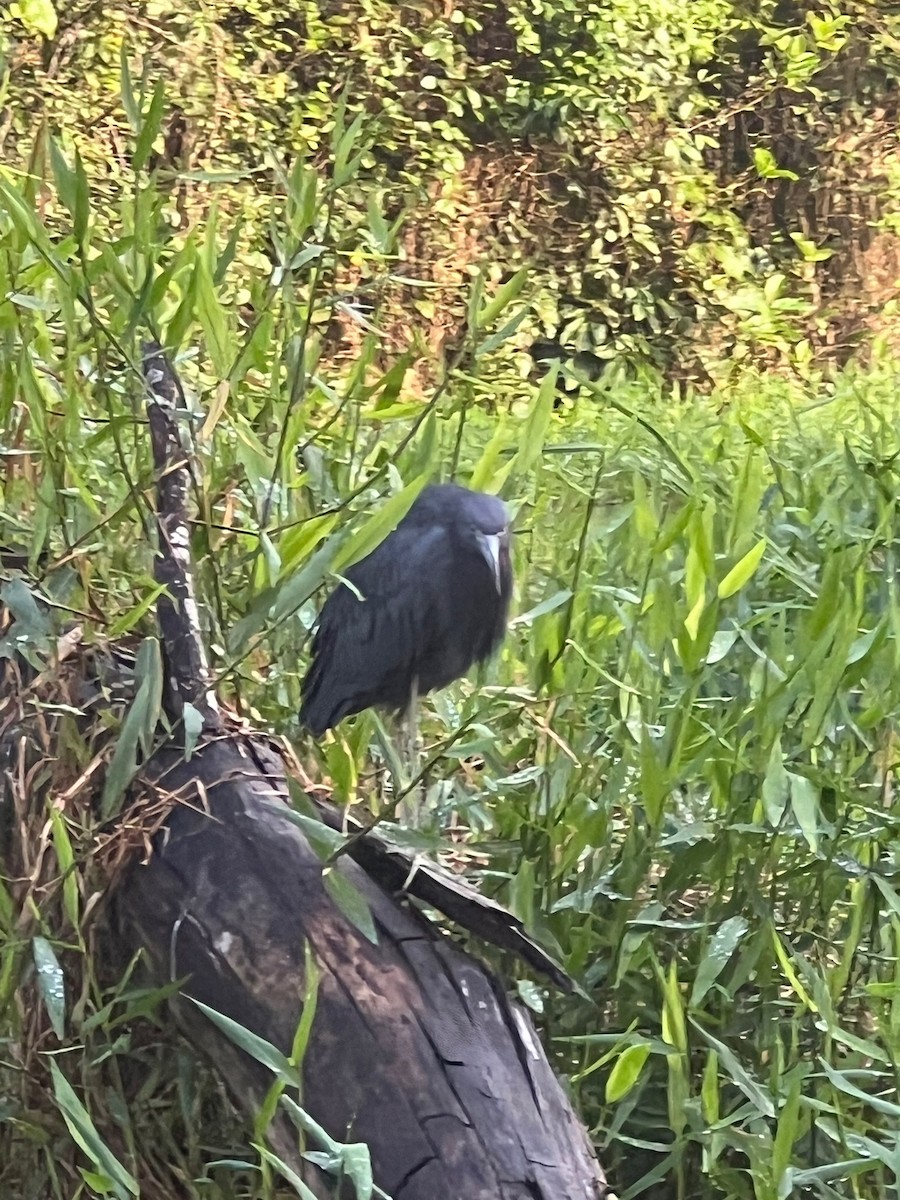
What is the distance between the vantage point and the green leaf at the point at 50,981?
90cm

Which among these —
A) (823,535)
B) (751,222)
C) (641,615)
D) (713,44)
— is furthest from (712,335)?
(641,615)

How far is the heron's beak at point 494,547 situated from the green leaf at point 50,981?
734mm

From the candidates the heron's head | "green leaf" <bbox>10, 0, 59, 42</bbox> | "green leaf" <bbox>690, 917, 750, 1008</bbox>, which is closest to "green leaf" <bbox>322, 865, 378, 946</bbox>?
"green leaf" <bbox>690, 917, 750, 1008</bbox>

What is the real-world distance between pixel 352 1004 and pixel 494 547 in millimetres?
710

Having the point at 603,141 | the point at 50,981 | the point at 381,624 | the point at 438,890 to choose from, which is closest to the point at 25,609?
the point at 50,981

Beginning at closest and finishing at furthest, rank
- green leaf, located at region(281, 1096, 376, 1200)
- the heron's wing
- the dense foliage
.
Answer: green leaf, located at region(281, 1096, 376, 1200) < the heron's wing < the dense foliage

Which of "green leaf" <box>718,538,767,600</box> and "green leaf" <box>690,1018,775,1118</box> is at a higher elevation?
"green leaf" <box>718,538,767,600</box>

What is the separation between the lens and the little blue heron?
59.1 inches

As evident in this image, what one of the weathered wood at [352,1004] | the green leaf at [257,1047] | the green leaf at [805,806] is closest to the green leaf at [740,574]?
the green leaf at [805,806]

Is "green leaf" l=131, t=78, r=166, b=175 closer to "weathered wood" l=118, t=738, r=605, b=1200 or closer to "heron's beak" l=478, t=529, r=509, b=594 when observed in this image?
"weathered wood" l=118, t=738, r=605, b=1200

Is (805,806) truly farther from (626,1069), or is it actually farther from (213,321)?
(213,321)

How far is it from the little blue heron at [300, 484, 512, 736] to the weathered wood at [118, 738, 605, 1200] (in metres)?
0.50

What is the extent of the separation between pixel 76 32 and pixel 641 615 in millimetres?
3542

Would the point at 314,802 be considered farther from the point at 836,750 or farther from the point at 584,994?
the point at 836,750
